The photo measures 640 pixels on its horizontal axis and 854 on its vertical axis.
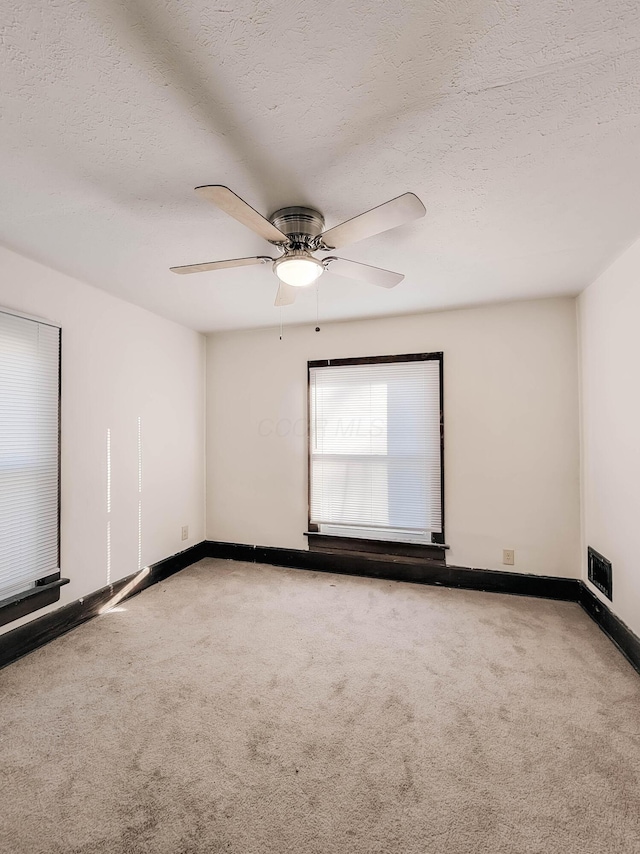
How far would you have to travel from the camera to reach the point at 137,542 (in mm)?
3488

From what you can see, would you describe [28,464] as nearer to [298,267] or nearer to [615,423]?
[298,267]

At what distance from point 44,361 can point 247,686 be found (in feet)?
7.65

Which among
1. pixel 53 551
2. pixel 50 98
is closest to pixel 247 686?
pixel 53 551

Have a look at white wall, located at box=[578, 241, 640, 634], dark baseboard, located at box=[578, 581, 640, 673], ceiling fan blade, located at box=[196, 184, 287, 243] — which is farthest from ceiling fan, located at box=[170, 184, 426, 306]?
dark baseboard, located at box=[578, 581, 640, 673]

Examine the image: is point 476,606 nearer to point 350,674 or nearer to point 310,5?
point 350,674

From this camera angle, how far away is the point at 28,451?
2580 millimetres

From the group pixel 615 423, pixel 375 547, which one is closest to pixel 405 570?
pixel 375 547

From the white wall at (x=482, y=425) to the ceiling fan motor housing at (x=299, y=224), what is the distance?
1.96 meters

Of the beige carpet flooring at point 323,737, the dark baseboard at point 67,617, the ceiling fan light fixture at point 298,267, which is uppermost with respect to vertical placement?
the ceiling fan light fixture at point 298,267

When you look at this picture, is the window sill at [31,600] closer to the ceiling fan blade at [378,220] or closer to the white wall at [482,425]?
the white wall at [482,425]

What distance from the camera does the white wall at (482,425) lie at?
3.35 meters

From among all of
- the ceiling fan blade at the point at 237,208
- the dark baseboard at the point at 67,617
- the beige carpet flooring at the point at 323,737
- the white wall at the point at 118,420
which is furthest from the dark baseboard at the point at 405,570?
the ceiling fan blade at the point at 237,208

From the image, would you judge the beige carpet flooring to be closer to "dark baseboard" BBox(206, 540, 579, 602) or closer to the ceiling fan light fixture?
"dark baseboard" BBox(206, 540, 579, 602)

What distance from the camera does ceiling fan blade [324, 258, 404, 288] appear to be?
2143mm
